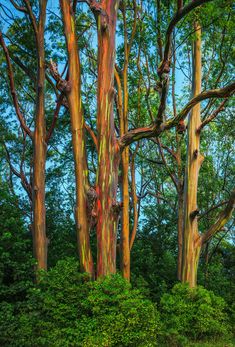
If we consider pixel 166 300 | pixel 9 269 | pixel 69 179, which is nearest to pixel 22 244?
pixel 9 269

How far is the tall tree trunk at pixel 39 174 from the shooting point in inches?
470

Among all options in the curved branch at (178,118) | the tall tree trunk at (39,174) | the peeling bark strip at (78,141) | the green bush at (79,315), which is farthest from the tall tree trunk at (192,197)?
the green bush at (79,315)

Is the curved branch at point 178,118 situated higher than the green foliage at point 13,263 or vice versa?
the curved branch at point 178,118

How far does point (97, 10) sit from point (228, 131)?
893cm

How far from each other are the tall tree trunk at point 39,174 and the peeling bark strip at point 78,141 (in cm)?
246

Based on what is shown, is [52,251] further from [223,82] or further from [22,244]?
[223,82]

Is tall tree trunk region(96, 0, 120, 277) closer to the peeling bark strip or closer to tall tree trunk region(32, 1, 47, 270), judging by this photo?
the peeling bark strip

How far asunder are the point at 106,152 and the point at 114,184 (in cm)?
69

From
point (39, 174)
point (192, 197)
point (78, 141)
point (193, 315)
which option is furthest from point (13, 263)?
point (192, 197)

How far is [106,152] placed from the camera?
30.3ft

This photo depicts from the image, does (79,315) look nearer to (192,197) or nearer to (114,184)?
(114,184)

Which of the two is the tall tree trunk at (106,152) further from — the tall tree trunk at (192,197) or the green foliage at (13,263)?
the tall tree trunk at (192,197)

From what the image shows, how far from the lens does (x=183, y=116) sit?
8.78m

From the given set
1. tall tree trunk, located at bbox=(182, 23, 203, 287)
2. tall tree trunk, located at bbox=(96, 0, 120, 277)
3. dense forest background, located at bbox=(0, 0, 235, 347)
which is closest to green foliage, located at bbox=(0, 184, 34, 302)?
dense forest background, located at bbox=(0, 0, 235, 347)
